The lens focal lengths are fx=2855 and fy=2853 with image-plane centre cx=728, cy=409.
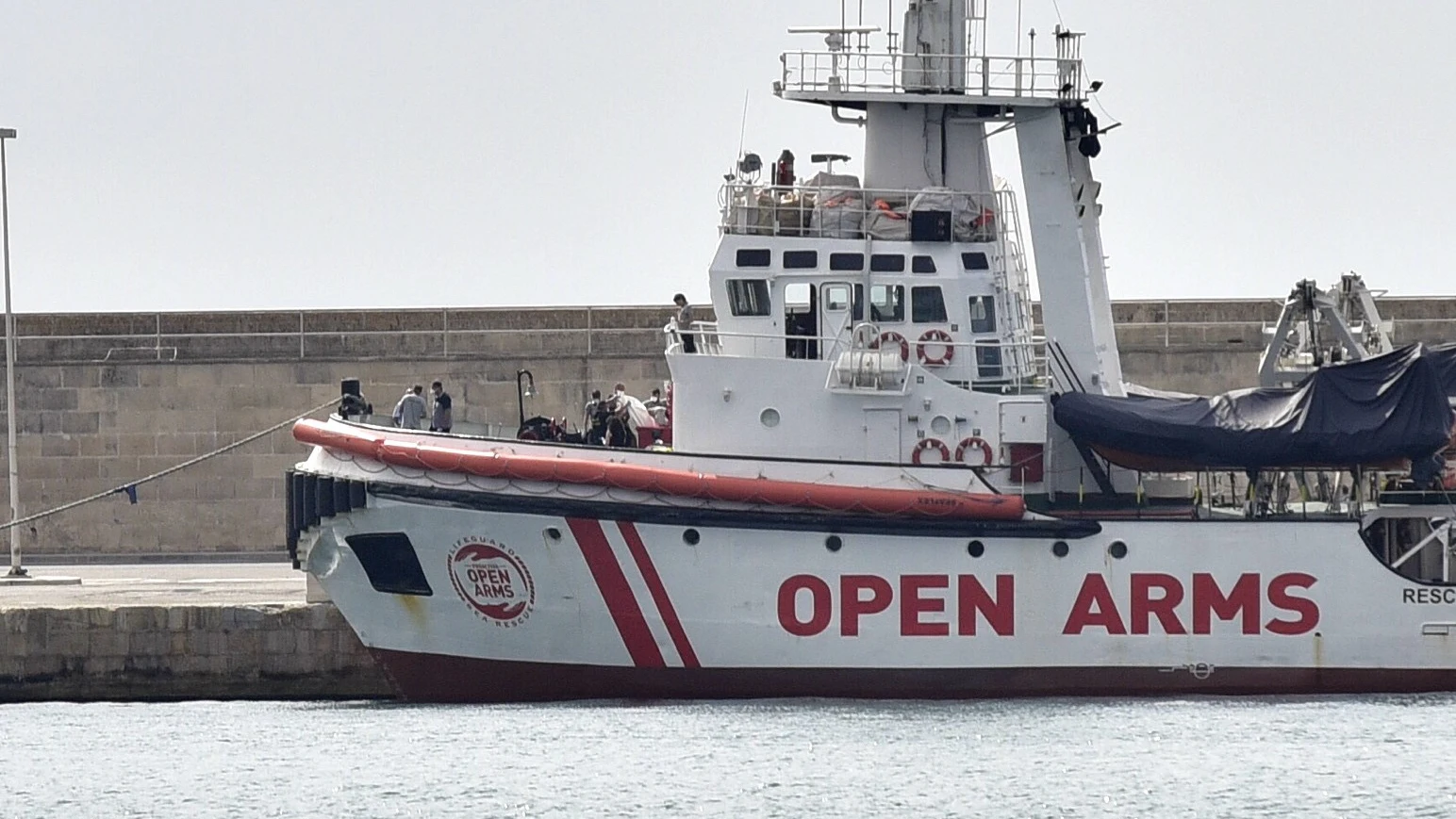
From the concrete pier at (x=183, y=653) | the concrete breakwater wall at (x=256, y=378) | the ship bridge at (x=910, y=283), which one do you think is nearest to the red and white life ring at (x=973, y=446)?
the ship bridge at (x=910, y=283)

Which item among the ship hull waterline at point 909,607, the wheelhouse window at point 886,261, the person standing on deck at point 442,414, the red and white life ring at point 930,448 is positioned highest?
the wheelhouse window at point 886,261

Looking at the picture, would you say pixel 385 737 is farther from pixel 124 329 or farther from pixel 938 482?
pixel 124 329

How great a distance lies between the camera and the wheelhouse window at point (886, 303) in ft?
94.3

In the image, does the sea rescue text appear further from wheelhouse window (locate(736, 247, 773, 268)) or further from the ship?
wheelhouse window (locate(736, 247, 773, 268))

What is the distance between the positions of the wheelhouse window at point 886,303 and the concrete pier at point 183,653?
6.74 m

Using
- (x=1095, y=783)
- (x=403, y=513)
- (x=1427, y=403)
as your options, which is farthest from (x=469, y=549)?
(x=1427, y=403)

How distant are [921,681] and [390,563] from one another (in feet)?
17.6

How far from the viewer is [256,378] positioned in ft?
134

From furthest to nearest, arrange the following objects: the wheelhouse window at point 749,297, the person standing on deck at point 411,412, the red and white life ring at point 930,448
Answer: the person standing on deck at point 411,412 → the wheelhouse window at point 749,297 → the red and white life ring at point 930,448

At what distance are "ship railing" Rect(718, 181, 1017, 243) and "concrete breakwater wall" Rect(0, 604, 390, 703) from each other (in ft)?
21.0

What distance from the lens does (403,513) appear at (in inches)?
1096

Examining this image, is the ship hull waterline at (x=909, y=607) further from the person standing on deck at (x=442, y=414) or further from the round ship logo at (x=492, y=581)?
the person standing on deck at (x=442, y=414)

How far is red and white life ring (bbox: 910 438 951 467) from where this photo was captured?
28203 mm

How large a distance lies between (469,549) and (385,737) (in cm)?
201
